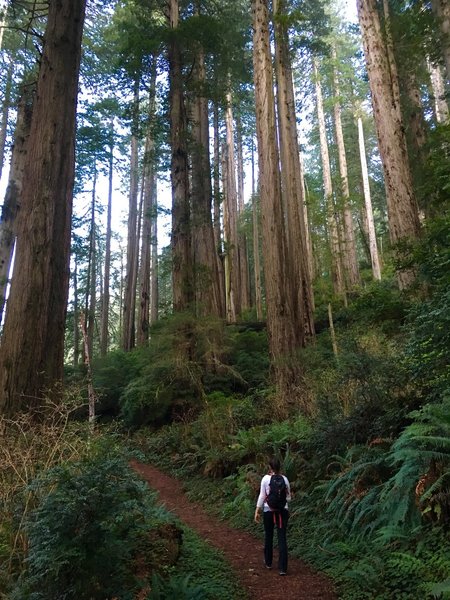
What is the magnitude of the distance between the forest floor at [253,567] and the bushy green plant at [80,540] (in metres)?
1.63

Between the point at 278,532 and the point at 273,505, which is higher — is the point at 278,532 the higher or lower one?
the lower one

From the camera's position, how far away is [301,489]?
21.4ft

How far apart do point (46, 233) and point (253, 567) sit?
5110 mm

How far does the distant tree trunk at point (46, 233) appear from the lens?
5711mm

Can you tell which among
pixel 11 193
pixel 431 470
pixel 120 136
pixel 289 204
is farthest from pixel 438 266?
pixel 120 136

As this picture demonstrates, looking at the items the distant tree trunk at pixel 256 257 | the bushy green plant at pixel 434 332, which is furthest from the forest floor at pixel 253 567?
the distant tree trunk at pixel 256 257

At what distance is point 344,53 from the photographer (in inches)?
1093

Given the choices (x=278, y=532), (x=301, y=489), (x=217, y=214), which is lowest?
(x=278, y=532)

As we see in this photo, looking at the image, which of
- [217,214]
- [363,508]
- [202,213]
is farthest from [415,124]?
[363,508]

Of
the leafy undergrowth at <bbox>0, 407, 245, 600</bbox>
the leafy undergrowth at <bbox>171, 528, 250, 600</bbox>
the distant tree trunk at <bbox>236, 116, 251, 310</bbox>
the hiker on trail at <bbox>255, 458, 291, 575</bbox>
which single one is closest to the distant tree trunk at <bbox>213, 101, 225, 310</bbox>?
the distant tree trunk at <bbox>236, 116, 251, 310</bbox>

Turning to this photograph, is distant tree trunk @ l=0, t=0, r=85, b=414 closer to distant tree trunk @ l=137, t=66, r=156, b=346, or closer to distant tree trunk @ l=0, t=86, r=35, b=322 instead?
distant tree trunk @ l=0, t=86, r=35, b=322

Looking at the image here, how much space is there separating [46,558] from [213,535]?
3.75 meters

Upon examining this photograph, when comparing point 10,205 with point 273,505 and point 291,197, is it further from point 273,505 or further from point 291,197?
point 273,505

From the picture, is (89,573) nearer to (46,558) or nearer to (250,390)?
(46,558)
